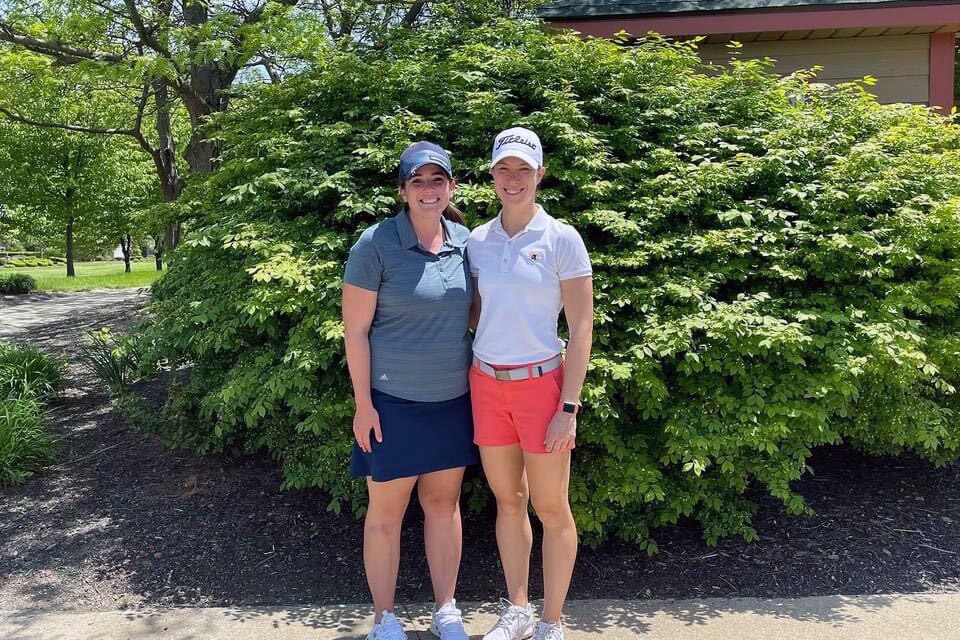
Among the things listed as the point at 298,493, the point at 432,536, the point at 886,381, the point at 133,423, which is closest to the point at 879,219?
the point at 886,381

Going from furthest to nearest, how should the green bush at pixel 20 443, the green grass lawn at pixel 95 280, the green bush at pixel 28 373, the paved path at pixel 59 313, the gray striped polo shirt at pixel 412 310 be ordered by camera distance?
the green grass lawn at pixel 95 280, the paved path at pixel 59 313, the green bush at pixel 28 373, the green bush at pixel 20 443, the gray striped polo shirt at pixel 412 310

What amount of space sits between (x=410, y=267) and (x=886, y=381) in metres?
2.40

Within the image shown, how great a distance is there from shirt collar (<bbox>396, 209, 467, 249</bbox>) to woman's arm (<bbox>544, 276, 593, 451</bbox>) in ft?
1.53

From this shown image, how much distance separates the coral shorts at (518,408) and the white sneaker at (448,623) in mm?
735

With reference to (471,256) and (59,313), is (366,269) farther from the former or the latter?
(59,313)

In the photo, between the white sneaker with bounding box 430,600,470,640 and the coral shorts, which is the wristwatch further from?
the white sneaker with bounding box 430,600,470,640

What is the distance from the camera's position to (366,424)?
2.72 m

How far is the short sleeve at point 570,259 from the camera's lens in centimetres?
255

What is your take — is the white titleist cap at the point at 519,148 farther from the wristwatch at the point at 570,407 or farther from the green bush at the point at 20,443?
the green bush at the point at 20,443

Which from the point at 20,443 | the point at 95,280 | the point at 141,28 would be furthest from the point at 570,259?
the point at 95,280

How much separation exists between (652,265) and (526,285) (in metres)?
1.61

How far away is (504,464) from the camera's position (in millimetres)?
2764

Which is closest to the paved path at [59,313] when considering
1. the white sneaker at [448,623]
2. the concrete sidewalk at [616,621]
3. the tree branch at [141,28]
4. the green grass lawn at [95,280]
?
the green grass lawn at [95,280]

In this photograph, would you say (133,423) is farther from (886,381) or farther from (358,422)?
(886,381)
